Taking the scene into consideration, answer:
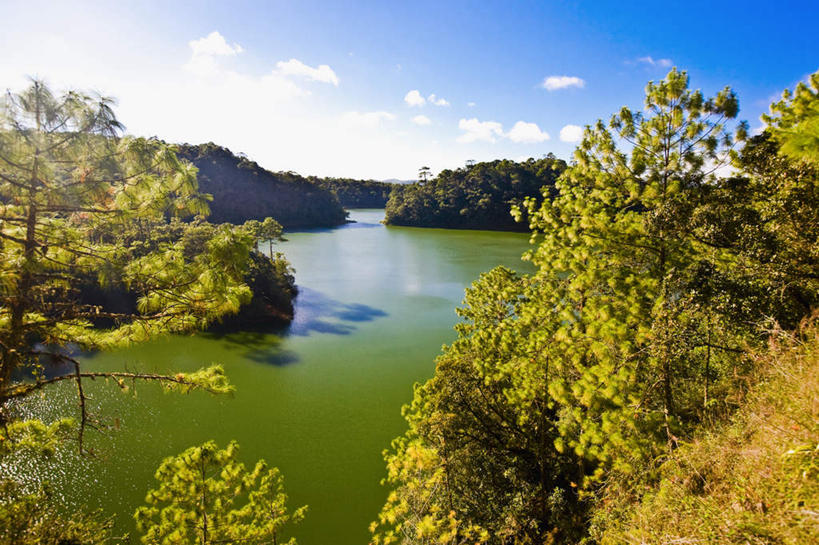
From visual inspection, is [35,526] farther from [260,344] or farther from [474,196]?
[474,196]

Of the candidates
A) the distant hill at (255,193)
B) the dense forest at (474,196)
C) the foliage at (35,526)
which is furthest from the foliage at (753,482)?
the distant hill at (255,193)

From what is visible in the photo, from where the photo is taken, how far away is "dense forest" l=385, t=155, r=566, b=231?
63.2 m

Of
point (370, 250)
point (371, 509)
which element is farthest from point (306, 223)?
point (371, 509)

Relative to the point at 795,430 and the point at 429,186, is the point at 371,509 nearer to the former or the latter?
the point at 795,430

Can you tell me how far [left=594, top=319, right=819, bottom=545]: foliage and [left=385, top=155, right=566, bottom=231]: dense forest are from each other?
2348 inches

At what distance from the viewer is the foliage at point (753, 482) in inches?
92.8

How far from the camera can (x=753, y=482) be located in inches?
107

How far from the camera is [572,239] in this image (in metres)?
5.30

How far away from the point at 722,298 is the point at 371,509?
7.58 m

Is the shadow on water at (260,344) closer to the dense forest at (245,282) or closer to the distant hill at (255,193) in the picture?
the dense forest at (245,282)

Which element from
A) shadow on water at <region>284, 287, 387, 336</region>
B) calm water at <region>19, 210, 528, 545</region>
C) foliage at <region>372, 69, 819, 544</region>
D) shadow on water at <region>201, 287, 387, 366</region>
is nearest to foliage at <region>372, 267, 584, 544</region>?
foliage at <region>372, 69, 819, 544</region>

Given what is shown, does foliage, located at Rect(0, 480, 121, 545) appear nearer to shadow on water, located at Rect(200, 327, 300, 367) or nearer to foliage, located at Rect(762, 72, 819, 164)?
foliage, located at Rect(762, 72, 819, 164)

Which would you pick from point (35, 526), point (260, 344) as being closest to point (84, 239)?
point (35, 526)

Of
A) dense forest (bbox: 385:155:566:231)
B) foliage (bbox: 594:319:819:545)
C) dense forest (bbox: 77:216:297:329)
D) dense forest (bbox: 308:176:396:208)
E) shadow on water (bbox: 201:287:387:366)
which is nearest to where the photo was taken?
foliage (bbox: 594:319:819:545)
